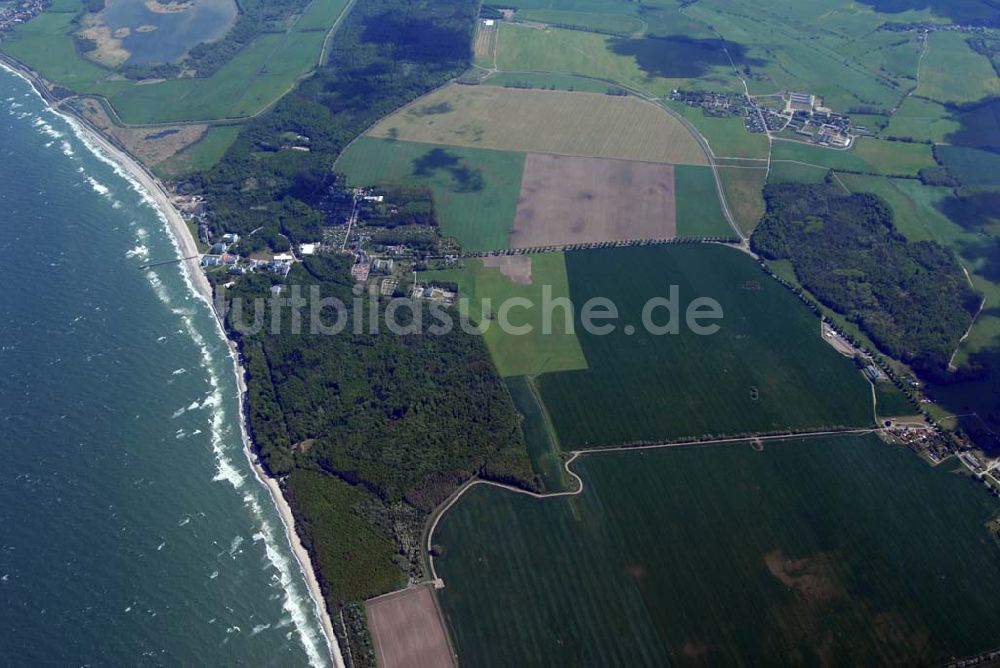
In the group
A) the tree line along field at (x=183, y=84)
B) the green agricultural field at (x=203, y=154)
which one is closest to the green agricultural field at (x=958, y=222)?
the green agricultural field at (x=203, y=154)

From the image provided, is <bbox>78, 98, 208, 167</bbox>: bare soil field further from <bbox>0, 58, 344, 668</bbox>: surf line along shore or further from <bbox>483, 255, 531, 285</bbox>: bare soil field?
<bbox>483, 255, 531, 285</bbox>: bare soil field

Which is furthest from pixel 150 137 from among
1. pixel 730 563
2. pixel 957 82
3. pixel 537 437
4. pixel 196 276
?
pixel 957 82

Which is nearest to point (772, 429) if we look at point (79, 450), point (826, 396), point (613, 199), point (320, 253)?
point (826, 396)

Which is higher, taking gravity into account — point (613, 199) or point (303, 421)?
point (613, 199)

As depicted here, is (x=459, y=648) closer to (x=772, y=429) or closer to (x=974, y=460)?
(x=772, y=429)

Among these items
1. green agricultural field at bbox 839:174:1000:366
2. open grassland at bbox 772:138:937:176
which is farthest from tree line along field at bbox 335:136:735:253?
green agricultural field at bbox 839:174:1000:366

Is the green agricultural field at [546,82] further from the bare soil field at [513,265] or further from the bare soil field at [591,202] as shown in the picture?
the bare soil field at [513,265]
